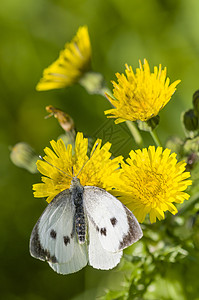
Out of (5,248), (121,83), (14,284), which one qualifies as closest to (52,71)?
(121,83)

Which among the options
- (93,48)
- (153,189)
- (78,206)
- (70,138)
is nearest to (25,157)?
(70,138)

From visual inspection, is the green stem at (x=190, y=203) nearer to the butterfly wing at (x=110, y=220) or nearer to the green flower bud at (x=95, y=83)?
the butterfly wing at (x=110, y=220)

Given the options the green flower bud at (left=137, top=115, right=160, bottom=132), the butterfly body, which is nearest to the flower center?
the green flower bud at (left=137, top=115, right=160, bottom=132)

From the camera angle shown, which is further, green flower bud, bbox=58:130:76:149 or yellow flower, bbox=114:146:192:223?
green flower bud, bbox=58:130:76:149

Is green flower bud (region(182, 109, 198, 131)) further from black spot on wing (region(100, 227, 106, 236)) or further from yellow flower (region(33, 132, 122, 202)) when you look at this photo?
black spot on wing (region(100, 227, 106, 236))

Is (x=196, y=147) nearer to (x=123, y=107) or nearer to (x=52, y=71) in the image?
(x=123, y=107)

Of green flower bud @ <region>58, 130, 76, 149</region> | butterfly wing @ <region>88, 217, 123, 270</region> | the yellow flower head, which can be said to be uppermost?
the yellow flower head

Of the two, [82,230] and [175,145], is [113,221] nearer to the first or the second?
[82,230]

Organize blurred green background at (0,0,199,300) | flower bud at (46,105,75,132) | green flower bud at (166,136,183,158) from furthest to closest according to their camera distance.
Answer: blurred green background at (0,0,199,300)
flower bud at (46,105,75,132)
green flower bud at (166,136,183,158)
